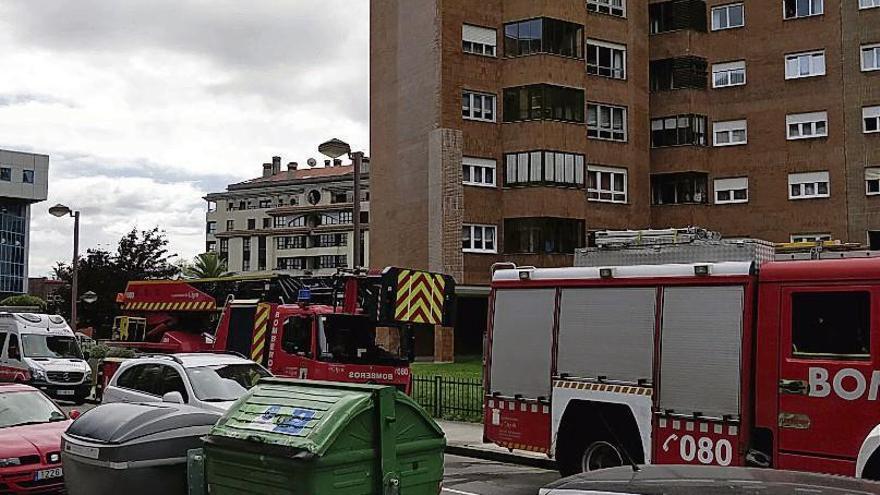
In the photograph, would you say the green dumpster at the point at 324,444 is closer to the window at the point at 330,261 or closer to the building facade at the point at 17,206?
the window at the point at 330,261

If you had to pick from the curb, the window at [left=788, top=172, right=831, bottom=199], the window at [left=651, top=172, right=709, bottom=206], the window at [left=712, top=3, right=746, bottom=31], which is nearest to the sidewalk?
the curb

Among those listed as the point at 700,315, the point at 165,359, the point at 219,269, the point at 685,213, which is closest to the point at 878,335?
the point at 700,315

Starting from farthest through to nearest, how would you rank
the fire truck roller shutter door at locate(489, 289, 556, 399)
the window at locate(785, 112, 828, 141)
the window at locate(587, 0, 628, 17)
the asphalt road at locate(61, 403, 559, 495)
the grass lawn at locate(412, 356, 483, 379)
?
the window at locate(587, 0, 628, 17)
the window at locate(785, 112, 828, 141)
the grass lawn at locate(412, 356, 483, 379)
the asphalt road at locate(61, 403, 559, 495)
the fire truck roller shutter door at locate(489, 289, 556, 399)

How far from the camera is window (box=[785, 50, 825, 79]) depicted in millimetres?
41781

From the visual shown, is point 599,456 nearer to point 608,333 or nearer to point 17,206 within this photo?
point 608,333

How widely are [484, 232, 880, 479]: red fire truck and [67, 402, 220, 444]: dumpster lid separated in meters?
4.90

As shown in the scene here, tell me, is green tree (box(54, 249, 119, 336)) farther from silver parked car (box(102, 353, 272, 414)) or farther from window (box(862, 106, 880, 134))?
window (box(862, 106, 880, 134))

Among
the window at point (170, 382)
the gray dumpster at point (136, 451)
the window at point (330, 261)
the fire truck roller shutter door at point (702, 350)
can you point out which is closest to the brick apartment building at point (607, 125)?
the window at point (170, 382)

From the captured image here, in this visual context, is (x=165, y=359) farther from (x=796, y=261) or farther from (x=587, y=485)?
(x=587, y=485)

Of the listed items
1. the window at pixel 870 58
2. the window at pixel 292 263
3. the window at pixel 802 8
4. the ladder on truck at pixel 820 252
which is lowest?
the ladder on truck at pixel 820 252

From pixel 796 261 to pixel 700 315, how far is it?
1.10 m

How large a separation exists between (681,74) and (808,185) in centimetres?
765

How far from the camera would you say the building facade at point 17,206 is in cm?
11100

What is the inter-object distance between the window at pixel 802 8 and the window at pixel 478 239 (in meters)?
16.6
